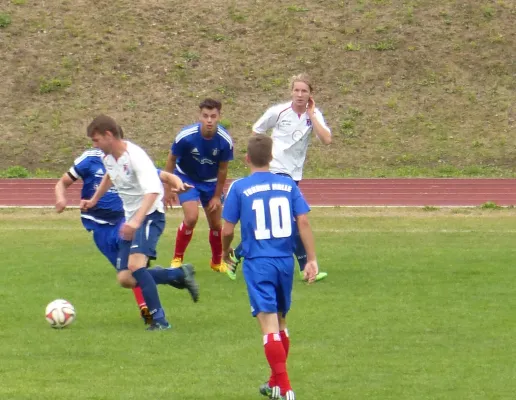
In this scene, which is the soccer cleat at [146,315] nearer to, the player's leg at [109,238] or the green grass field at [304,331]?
the green grass field at [304,331]

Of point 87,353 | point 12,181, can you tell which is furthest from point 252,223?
point 12,181

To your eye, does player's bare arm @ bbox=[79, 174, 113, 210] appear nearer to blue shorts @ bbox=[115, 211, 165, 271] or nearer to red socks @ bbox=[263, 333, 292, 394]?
blue shorts @ bbox=[115, 211, 165, 271]

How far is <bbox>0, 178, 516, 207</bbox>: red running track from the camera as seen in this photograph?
19359mm

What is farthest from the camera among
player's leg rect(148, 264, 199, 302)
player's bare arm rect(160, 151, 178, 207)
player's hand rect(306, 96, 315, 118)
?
player's hand rect(306, 96, 315, 118)

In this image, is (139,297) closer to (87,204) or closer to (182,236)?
(87,204)

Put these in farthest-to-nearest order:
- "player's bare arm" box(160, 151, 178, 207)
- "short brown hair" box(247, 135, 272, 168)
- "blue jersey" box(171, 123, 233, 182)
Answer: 1. "blue jersey" box(171, 123, 233, 182)
2. "player's bare arm" box(160, 151, 178, 207)
3. "short brown hair" box(247, 135, 272, 168)

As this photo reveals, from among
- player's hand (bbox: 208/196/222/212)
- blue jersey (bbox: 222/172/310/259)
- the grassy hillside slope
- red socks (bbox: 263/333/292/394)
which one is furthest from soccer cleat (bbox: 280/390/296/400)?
the grassy hillside slope

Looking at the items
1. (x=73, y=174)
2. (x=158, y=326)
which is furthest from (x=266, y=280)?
(x=73, y=174)

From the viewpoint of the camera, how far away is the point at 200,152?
1135 centimetres

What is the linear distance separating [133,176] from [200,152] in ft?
11.0

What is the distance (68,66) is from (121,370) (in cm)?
2232

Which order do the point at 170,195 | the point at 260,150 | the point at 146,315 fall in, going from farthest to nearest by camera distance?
1. the point at 170,195
2. the point at 146,315
3. the point at 260,150

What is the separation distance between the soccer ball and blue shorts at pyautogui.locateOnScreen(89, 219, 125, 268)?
3.00ft

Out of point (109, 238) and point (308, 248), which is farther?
point (109, 238)
